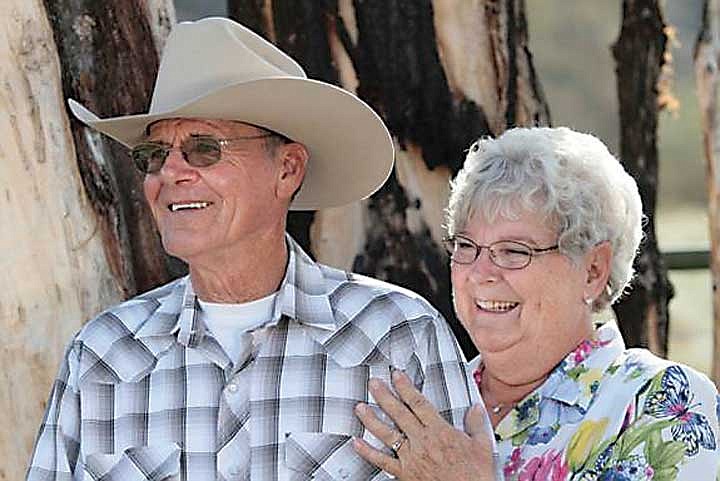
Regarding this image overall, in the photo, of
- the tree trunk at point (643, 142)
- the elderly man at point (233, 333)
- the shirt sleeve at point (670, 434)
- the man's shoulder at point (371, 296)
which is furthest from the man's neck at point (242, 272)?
the tree trunk at point (643, 142)

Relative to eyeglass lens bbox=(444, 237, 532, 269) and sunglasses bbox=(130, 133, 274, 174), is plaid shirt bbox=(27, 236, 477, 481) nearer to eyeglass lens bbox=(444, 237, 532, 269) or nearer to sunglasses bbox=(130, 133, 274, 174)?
eyeglass lens bbox=(444, 237, 532, 269)

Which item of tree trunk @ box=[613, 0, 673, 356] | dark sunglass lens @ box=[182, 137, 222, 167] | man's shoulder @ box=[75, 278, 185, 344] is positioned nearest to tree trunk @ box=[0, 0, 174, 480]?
man's shoulder @ box=[75, 278, 185, 344]

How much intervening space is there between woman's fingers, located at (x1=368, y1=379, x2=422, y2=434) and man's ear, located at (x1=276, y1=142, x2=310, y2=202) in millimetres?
433

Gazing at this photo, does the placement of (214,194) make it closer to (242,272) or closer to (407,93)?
(242,272)

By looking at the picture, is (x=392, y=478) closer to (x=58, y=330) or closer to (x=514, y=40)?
(x=58, y=330)

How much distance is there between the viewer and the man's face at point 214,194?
2754 mm

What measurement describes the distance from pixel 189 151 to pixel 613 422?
93cm

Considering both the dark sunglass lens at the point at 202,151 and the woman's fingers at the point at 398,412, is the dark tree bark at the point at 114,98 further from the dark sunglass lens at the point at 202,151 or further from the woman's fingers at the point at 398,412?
the woman's fingers at the point at 398,412

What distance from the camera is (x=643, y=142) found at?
19.3 feet

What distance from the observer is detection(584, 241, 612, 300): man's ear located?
9.78 feet

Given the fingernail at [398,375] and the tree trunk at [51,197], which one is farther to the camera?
the tree trunk at [51,197]

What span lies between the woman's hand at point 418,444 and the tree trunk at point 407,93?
6.06 feet

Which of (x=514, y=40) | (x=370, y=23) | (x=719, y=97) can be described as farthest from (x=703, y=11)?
(x=370, y=23)

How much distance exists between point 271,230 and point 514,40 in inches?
83.7
